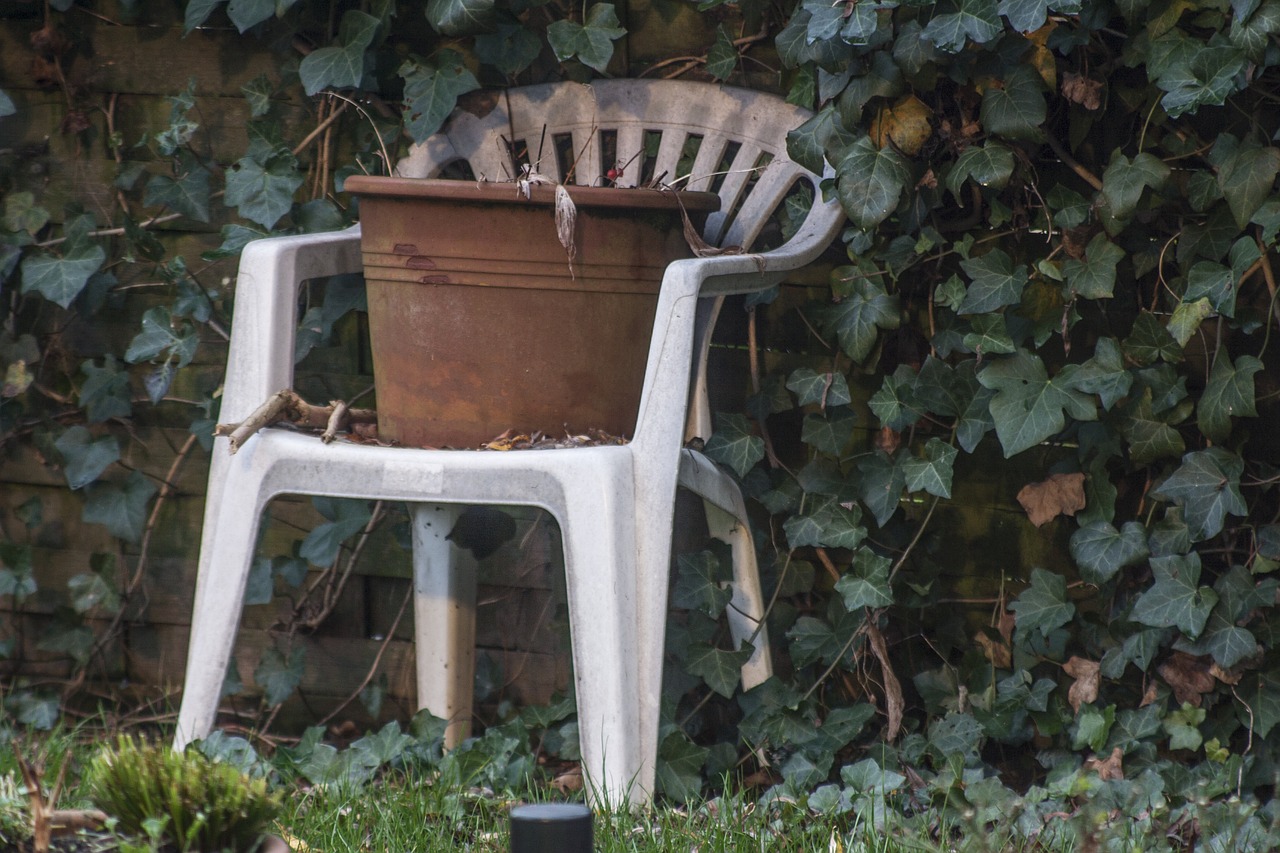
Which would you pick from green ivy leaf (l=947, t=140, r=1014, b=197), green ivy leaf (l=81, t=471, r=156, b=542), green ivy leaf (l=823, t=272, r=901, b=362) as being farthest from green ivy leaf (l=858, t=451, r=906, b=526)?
green ivy leaf (l=81, t=471, r=156, b=542)

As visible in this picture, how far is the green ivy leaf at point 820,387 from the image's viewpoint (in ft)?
5.83

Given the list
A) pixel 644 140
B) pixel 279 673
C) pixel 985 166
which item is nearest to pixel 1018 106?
pixel 985 166

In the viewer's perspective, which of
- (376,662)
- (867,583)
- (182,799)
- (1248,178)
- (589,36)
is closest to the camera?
(182,799)

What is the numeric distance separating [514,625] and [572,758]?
0.31 metres

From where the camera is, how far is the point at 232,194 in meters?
1.96

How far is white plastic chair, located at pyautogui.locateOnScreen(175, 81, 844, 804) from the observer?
1.41 metres

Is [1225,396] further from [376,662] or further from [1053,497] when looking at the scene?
[376,662]

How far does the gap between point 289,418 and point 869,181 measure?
762 millimetres

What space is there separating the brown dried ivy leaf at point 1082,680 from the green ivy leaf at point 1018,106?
69cm

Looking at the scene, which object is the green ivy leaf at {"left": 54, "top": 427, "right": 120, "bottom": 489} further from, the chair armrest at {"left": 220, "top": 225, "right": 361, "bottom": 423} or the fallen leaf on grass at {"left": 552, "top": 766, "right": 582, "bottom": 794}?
the fallen leaf on grass at {"left": 552, "top": 766, "right": 582, "bottom": 794}

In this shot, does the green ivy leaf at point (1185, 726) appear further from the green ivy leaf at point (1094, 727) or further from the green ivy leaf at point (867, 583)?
the green ivy leaf at point (867, 583)

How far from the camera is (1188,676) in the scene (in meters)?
1.66

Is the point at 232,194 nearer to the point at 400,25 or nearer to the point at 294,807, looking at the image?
the point at 400,25

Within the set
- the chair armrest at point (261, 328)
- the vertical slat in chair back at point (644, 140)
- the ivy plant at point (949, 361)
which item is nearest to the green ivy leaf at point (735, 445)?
→ the ivy plant at point (949, 361)
